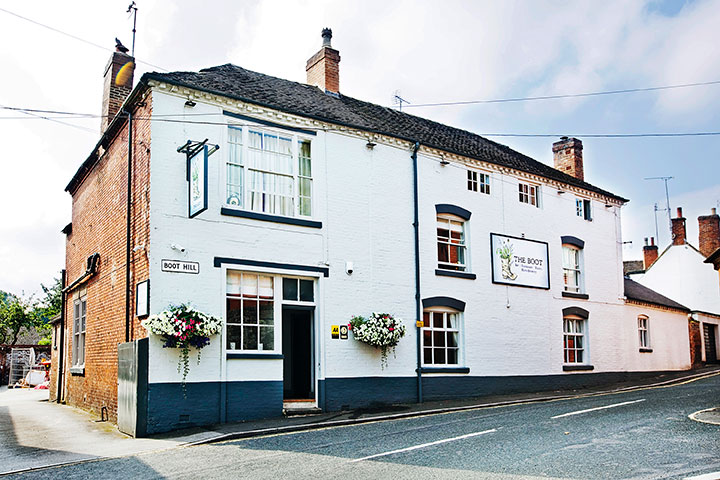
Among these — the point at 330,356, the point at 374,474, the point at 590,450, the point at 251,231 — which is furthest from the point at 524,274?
the point at 374,474

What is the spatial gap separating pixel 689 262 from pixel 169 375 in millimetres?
37516

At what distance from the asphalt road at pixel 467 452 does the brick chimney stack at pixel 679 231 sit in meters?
31.9

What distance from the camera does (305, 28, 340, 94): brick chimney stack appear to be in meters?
21.0

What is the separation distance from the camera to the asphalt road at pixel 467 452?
8797 mm

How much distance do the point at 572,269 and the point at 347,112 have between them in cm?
1009

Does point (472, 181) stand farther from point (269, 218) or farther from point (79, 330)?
point (79, 330)

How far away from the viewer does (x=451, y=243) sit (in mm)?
19734

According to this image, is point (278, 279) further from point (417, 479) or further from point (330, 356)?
point (417, 479)

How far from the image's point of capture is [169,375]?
1365 centimetres

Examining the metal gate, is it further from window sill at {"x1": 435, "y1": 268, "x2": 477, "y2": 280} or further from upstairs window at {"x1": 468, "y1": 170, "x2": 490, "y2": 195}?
upstairs window at {"x1": 468, "y1": 170, "x2": 490, "y2": 195}

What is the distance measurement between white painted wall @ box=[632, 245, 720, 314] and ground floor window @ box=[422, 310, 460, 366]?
92.8 feet

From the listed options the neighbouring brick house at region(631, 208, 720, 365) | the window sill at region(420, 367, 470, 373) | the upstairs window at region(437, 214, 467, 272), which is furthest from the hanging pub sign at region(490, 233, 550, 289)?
the neighbouring brick house at region(631, 208, 720, 365)

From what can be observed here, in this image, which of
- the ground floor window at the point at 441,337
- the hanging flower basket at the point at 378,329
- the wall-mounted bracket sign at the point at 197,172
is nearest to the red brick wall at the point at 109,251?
the wall-mounted bracket sign at the point at 197,172

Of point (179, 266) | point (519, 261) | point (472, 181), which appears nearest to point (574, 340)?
point (519, 261)
